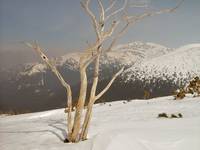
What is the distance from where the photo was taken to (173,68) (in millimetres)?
100812

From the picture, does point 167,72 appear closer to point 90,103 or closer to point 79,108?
point 90,103

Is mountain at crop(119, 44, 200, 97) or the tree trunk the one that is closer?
the tree trunk

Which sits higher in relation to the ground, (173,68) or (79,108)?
(173,68)

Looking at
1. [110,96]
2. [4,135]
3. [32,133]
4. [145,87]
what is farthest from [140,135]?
[145,87]

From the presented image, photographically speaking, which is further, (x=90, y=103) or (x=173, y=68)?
(x=173, y=68)

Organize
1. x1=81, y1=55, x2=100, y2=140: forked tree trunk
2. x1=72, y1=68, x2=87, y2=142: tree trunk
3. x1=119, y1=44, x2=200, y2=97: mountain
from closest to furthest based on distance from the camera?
x1=72, y1=68, x2=87, y2=142: tree trunk
x1=81, y1=55, x2=100, y2=140: forked tree trunk
x1=119, y1=44, x2=200, y2=97: mountain

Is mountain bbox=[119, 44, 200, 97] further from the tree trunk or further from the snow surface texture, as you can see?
the tree trunk

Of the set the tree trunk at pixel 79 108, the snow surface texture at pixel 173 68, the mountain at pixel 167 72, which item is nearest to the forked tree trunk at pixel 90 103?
the tree trunk at pixel 79 108

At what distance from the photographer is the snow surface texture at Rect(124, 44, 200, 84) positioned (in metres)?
91.6

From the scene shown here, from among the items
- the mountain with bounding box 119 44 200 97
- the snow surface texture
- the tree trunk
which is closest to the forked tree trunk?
the tree trunk

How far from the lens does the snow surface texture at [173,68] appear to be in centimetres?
Answer: 9162

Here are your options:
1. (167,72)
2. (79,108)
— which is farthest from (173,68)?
(79,108)

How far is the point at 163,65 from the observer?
10819 cm

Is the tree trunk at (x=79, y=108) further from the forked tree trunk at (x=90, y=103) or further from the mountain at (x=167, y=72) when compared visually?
the mountain at (x=167, y=72)
